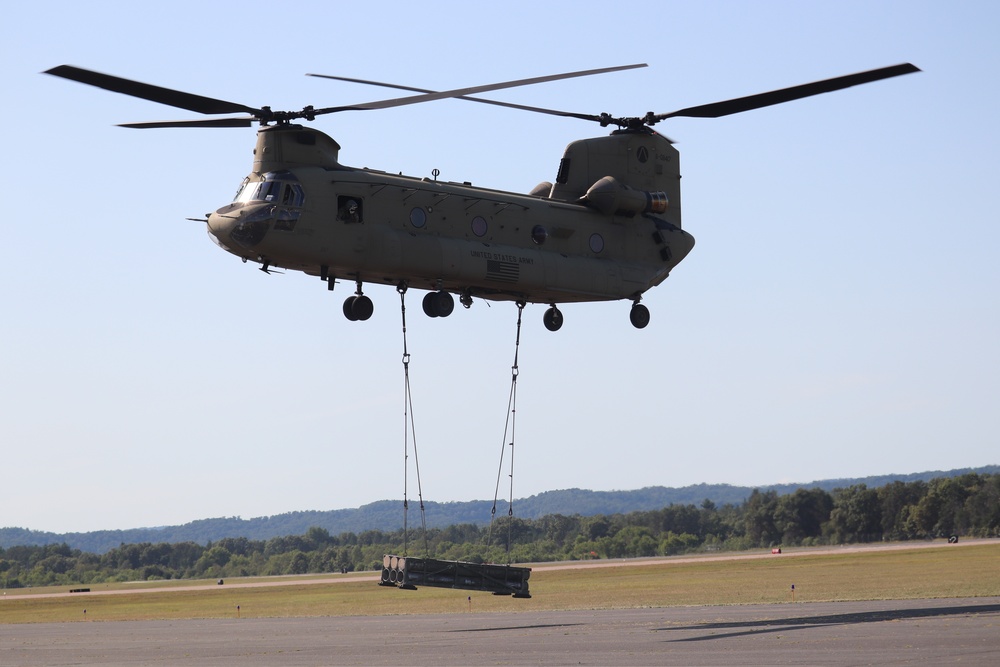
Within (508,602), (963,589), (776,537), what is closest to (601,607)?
(508,602)

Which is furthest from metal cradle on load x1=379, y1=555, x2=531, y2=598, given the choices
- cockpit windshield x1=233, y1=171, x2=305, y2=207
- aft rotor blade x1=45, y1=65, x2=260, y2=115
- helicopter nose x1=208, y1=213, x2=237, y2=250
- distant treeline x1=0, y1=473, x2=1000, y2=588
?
distant treeline x1=0, y1=473, x2=1000, y2=588

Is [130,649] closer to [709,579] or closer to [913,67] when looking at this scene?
[913,67]

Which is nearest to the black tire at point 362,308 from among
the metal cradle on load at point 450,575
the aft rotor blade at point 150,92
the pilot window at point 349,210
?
the pilot window at point 349,210

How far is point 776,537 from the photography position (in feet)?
459

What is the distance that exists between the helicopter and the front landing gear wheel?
3cm

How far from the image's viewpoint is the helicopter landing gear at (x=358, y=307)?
32156 mm

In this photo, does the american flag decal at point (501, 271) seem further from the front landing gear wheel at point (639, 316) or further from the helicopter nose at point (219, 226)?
the helicopter nose at point (219, 226)

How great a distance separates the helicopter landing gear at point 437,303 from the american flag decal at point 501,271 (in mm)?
1170

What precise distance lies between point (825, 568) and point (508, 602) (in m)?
24.3

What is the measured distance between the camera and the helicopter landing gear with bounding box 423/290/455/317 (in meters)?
32.9

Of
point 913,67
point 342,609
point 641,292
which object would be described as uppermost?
point 913,67

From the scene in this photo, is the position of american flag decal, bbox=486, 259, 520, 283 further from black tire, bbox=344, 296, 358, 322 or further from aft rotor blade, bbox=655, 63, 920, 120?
aft rotor blade, bbox=655, 63, 920, 120

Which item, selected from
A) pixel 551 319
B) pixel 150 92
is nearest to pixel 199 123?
pixel 150 92

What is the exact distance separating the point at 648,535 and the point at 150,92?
392ft
